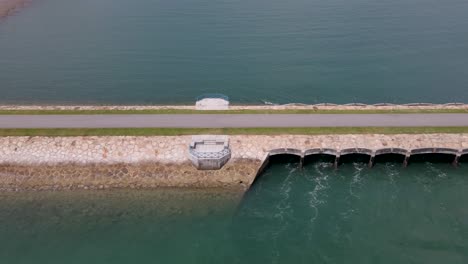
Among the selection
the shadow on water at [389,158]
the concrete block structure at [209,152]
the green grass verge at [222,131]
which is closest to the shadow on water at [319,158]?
the green grass verge at [222,131]

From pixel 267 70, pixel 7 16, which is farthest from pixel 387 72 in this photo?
pixel 7 16

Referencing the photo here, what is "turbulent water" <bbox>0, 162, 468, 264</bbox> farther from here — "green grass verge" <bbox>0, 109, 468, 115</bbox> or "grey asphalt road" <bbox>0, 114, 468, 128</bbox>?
"green grass verge" <bbox>0, 109, 468, 115</bbox>

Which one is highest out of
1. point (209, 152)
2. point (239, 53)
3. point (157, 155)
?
point (239, 53)

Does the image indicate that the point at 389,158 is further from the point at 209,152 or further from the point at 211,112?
the point at 211,112

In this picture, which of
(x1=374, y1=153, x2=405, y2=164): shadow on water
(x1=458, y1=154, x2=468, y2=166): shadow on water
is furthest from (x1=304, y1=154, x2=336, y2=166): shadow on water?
(x1=458, y1=154, x2=468, y2=166): shadow on water

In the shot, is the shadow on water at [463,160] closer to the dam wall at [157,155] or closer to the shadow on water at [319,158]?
the dam wall at [157,155]

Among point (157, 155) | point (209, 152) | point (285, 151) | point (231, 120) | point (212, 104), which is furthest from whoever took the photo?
point (212, 104)

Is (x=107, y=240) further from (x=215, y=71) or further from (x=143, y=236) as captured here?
(x=215, y=71)

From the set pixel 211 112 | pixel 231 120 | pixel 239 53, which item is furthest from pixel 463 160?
pixel 239 53
